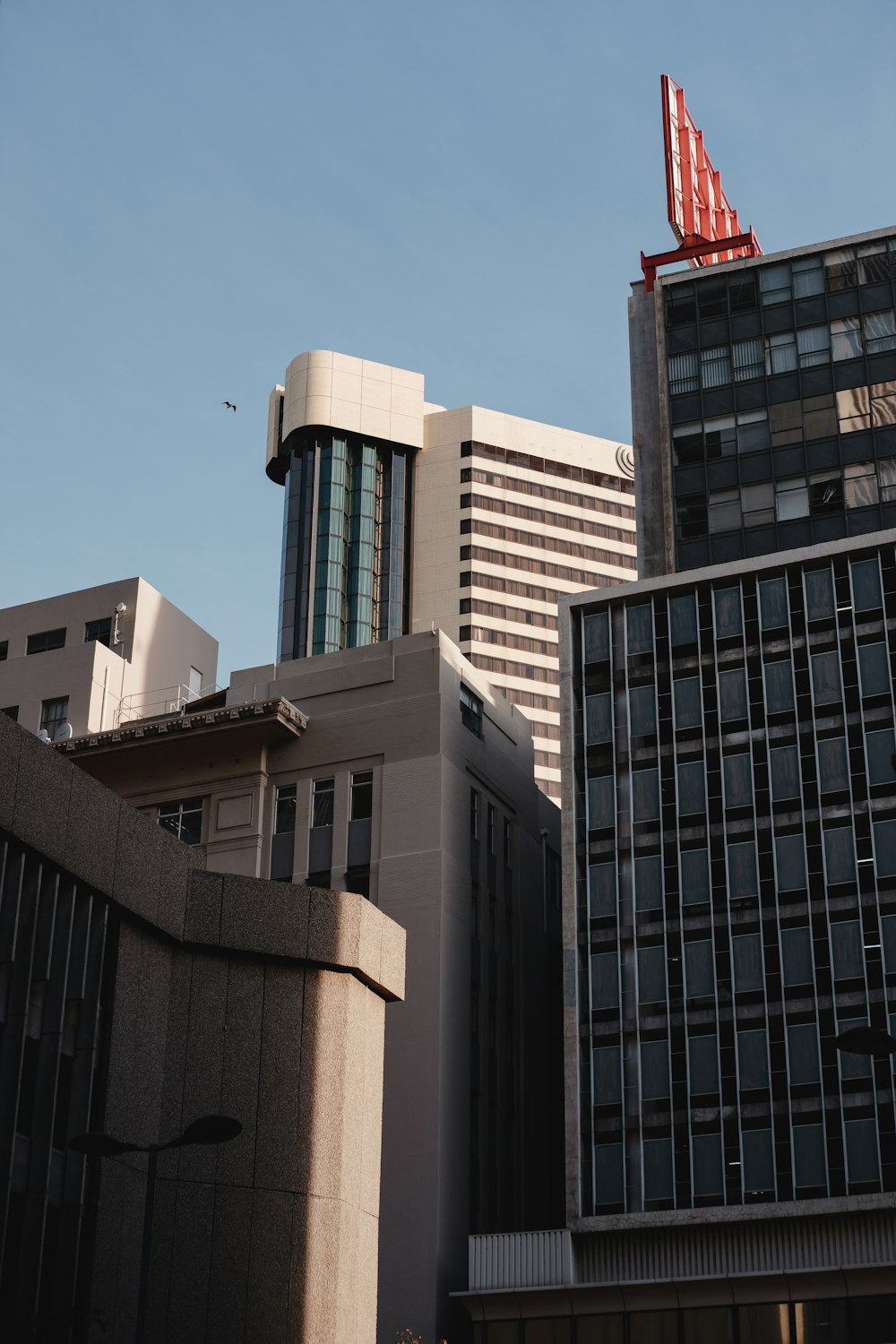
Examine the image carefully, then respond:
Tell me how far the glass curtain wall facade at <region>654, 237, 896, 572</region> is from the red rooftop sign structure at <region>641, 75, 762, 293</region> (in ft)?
15.4

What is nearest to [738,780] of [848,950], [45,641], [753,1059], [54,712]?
[848,950]

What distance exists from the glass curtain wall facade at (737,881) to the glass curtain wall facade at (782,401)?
6878 mm

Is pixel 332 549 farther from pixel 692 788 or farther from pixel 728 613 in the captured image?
pixel 692 788

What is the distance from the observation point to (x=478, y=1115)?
2889 inches

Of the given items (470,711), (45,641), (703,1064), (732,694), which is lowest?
(703,1064)

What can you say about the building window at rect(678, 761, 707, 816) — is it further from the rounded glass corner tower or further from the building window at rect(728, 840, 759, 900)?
the rounded glass corner tower

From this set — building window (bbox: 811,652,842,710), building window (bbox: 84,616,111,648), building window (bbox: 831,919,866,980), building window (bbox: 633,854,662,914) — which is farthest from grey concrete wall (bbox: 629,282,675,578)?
building window (bbox: 84,616,111,648)

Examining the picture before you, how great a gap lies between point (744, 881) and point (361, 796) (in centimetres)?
1722

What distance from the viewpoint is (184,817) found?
8000cm

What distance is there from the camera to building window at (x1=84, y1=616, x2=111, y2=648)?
3871 inches

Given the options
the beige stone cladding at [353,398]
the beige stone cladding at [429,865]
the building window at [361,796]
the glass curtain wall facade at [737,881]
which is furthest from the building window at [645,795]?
the beige stone cladding at [353,398]

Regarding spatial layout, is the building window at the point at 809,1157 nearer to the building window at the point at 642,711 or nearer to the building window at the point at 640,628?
the building window at the point at 642,711

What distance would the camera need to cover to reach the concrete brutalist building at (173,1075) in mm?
34500

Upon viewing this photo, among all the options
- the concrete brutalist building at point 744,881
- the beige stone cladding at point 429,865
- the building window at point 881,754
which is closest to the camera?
the concrete brutalist building at point 744,881
